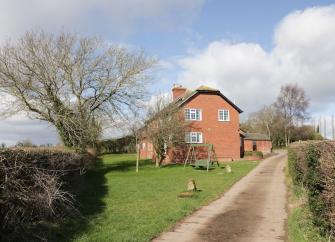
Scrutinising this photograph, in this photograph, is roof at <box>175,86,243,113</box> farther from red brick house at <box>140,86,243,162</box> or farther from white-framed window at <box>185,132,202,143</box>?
white-framed window at <box>185,132,202,143</box>

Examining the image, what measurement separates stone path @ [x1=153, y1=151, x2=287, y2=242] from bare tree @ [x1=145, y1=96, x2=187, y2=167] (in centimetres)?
2166

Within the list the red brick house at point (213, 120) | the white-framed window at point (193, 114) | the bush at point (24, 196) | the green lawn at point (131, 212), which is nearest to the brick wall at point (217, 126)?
the red brick house at point (213, 120)

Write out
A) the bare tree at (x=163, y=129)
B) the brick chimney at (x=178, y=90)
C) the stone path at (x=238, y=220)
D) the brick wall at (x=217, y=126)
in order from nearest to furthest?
the stone path at (x=238, y=220)
the bare tree at (x=163, y=129)
the brick wall at (x=217, y=126)
the brick chimney at (x=178, y=90)

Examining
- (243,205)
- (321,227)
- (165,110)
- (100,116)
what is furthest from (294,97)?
(321,227)

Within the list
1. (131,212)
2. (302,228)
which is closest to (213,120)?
(131,212)

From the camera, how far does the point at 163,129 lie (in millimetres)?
40906

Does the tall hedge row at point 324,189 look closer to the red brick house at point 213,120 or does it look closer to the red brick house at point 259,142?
the red brick house at point 213,120

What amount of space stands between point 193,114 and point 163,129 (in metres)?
8.32

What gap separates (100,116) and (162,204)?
21.5 m

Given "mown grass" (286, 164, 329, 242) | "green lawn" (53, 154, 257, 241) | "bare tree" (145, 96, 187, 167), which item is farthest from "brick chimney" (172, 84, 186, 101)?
"mown grass" (286, 164, 329, 242)

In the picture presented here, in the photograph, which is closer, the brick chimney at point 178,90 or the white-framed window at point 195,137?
the white-framed window at point 195,137

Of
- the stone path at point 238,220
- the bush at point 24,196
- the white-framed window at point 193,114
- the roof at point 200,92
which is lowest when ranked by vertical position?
the stone path at point 238,220

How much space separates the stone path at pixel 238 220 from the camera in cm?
1069

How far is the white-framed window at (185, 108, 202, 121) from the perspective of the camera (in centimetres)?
4788
